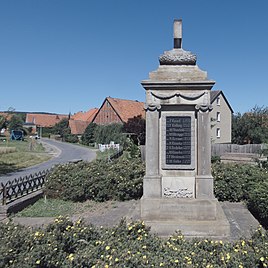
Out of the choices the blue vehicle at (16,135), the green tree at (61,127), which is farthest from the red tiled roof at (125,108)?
the blue vehicle at (16,135)

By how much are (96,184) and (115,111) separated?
4160cm

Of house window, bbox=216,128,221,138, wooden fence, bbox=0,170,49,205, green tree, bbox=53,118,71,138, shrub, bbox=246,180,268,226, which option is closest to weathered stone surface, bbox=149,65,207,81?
shrub, bbox=246,180,268,226

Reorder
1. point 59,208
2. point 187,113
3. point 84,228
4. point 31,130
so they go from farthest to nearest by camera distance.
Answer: point 31,130, point 59,208, point 187,113, point 84,228

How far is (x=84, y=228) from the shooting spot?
4.42 m

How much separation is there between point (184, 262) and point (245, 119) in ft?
134

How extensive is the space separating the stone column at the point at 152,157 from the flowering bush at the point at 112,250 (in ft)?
6.10

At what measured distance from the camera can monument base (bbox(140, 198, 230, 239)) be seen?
5.89m

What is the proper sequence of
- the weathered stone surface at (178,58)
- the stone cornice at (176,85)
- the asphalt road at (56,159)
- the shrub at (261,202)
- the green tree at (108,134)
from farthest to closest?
the green tree at (108,134)
the asphalt road at (56,159)
the shrub at (261,202)
the weathered stone surface at (178,58)
the stone cornice at (176,85)

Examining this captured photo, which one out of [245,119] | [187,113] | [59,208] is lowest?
[59,208]

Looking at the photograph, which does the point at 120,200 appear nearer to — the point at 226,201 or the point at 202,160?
the point at 226,201

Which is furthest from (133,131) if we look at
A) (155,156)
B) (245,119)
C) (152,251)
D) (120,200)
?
(152,251)

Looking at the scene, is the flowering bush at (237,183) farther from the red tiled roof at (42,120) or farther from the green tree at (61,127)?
the red tiled roof at (42,120)

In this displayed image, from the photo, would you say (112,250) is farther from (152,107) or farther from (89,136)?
(89,136)

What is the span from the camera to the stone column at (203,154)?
6238mm
